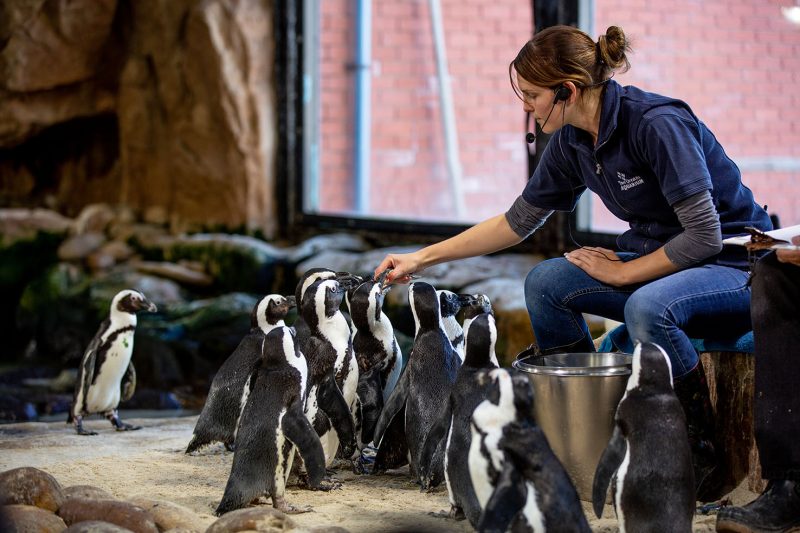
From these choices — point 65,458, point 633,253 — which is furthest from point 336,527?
point 65,458

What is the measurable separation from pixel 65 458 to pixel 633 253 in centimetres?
235

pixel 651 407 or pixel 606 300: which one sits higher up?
pixel 606 300

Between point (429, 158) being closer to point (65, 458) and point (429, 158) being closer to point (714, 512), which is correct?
point (65, 458)

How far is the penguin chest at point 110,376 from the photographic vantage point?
192 inches

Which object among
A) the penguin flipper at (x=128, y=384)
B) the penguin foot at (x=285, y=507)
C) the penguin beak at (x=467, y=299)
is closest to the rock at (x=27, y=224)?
the penguin flipper at (x=128, y=384)

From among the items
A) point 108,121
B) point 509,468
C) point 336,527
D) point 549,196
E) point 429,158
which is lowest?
point 336,527

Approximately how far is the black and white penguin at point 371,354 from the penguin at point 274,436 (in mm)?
629

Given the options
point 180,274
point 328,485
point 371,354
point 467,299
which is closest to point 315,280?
point 371,354

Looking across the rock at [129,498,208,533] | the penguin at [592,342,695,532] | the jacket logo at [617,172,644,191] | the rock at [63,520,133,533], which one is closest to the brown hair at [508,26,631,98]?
the jacket logo at [617,172,644,191]

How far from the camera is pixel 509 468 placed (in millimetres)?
2543

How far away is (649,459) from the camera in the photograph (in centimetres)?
268

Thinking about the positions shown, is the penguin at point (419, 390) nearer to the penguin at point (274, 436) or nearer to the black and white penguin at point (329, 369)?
the black and white penguin at point (329, 369)

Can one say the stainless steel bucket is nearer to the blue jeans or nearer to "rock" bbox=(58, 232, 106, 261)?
the blue jeans

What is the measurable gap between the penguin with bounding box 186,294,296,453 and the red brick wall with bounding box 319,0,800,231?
8.08ft
